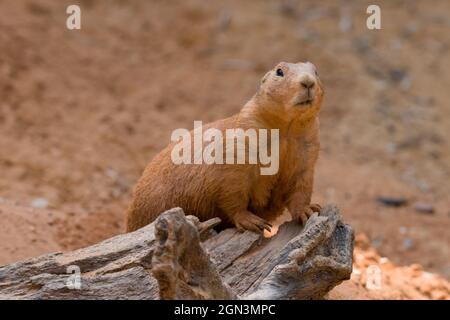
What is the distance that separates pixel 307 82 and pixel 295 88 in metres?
0.11

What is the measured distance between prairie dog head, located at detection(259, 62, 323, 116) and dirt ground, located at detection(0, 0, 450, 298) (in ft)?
8.43

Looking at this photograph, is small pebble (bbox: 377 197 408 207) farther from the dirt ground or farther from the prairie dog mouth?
the prairie dog mouth

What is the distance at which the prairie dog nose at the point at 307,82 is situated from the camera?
5.31 meters

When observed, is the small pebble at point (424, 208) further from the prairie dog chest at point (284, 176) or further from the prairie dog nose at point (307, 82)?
the prairie dog nose at point (307, 82)

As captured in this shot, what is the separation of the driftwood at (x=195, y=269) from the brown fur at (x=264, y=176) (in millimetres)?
400

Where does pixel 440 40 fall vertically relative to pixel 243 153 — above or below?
above

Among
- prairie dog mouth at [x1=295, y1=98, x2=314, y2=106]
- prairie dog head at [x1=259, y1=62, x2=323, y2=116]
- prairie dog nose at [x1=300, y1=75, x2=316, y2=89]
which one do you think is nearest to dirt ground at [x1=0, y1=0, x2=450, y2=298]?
prairie dog head at [x1=259, y1=62, x2=323, y2=116]

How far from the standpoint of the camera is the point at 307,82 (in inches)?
209

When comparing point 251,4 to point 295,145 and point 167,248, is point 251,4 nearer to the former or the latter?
point 295,145

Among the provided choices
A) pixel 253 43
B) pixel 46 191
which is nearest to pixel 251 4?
pixel 253 43

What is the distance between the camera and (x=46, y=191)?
8875 millimetres

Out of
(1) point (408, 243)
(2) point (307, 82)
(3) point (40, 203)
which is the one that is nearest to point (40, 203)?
(3) point (40, 203)

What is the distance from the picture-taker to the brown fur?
555cm
